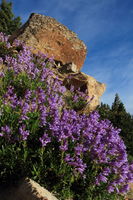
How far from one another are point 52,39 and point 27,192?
36.5 ft

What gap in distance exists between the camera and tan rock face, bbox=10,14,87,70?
13727 millimetres

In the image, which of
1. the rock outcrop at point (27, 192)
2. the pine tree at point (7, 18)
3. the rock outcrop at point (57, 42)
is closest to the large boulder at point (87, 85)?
the rock outcrop at point (57, 42)

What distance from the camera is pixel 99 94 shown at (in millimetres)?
12789

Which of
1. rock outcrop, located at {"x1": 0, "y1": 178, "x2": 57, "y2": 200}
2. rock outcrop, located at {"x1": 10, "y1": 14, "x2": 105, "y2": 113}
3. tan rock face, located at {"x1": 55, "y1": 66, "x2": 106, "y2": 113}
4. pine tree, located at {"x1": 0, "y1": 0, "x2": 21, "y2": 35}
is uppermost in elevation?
pine tree, located at {"x1": 0, "y1": 0, "x2": 21, "y2": 35}

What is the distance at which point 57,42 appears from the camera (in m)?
14.2

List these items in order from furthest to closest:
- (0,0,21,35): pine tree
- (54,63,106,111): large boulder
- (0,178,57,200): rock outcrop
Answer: (0,0,21,35): pine tree, (54,63,106,111): large boulder, (0,178,57,200): rock outcrop

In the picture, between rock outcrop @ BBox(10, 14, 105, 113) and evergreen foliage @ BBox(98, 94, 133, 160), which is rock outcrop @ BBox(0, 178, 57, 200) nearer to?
evergreen foliage @ BBox(98, 94, 133, 160)

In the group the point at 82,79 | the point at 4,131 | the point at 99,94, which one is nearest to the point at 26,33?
the point at 82,79

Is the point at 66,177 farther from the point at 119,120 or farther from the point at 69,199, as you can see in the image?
the point at 119,120

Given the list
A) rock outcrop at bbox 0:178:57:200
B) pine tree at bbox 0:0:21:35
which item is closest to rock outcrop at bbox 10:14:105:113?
rock outcrop at bbox 0:178:57:200

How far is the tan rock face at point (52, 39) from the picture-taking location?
1373 centimetres

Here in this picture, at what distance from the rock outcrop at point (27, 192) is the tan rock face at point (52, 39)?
979cm

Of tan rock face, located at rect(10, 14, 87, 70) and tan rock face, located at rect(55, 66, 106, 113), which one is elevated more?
tan rock face, located at rect(10, 14, 87, 70)

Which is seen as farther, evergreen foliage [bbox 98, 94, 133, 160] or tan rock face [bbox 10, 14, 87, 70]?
tan rock face [bbox 10, 14, 87, 70]
